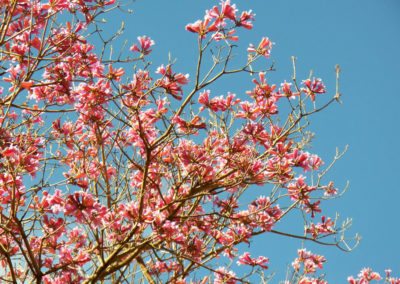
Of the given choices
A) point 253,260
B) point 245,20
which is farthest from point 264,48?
point 253,260

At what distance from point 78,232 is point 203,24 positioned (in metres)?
2.31

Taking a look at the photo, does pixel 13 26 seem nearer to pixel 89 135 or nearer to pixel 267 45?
pixel 89 135

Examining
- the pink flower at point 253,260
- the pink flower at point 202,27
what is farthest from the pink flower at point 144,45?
the pink flower at point 253,260

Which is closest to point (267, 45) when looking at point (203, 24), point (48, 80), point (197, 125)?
point (203, 24)

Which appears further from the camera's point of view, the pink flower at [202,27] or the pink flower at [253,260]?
the pink flower at [253,260]

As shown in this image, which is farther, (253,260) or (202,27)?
(253,260)

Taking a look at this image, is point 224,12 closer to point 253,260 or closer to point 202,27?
point 202,27

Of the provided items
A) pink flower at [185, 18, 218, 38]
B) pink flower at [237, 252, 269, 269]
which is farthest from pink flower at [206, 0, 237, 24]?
pink flower at [237, 252, 269, 269]

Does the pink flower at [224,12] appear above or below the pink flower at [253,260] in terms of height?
above

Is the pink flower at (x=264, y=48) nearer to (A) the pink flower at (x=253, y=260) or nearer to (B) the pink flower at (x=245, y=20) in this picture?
(B) the pink flower at (x=245, y=20)

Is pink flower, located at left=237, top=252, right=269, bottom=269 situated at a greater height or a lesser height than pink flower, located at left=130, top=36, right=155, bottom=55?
lesser

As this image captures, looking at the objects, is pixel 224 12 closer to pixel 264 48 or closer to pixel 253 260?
pixel 264 48

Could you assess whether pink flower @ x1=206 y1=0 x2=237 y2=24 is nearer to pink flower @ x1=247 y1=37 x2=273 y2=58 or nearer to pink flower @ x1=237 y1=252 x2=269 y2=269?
pink flower @ x1=247 y1=37 x2=273 y2=58

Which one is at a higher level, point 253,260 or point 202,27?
point 202,27
